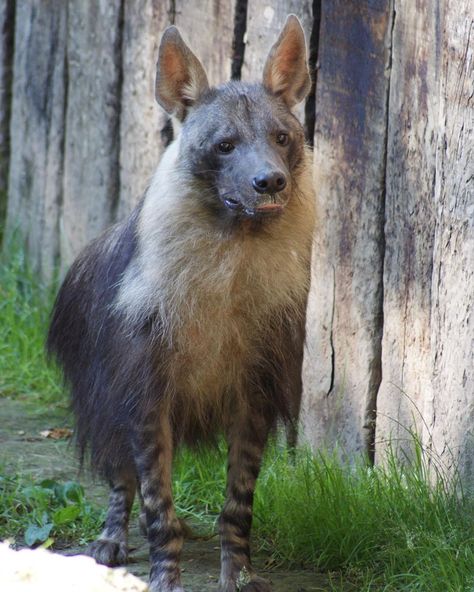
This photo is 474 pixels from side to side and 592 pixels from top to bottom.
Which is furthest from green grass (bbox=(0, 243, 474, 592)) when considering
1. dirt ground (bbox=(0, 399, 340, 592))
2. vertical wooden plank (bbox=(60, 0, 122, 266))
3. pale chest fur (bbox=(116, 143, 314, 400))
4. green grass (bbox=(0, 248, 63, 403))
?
vertical wooden plank (bbox=(60, 0, 122, 266))

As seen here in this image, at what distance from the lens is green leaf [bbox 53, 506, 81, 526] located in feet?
16.9

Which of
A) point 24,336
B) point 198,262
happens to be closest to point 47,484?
point 198,262

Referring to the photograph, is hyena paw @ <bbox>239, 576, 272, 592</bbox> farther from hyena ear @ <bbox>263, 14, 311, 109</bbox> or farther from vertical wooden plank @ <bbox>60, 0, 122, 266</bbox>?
vertical wooden plank @ <bbox>60, 0, 122, 266</bbox>

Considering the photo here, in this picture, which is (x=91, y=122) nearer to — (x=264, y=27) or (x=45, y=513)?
(x=264, y=27)

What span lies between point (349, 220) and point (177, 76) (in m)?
1.03

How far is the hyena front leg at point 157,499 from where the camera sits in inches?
178

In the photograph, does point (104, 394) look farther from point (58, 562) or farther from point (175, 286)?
point (58, 562)

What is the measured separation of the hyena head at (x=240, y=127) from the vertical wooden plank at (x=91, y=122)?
2.10m

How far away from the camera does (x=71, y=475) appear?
5.73 meters

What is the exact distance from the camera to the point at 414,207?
4.86 metres

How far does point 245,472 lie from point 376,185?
129cm

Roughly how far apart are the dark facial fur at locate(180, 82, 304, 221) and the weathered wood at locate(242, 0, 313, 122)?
87 centimetres

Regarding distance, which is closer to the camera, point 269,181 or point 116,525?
point 269,181

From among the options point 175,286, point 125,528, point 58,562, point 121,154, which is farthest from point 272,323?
point 121,154
